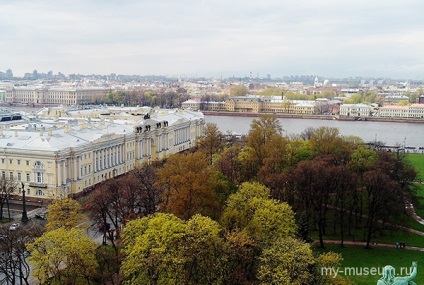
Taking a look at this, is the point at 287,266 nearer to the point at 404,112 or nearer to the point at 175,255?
the point at 175,255

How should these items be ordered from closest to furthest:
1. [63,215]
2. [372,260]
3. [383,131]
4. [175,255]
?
[175,255] → [63,215] → [372,260] → [383,131]

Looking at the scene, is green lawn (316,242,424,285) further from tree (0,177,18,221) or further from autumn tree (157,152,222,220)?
tree (0,177,18,221)

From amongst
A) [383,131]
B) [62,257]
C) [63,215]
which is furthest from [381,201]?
[383,131]

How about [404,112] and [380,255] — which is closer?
[380,255]

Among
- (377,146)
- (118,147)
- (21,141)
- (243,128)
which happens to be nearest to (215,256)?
(21,141)

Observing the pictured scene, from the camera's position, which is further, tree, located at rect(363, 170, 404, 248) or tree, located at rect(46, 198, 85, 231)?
tree, located at rect(363, 170, 404, 248)

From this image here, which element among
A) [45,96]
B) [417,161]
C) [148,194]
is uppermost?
[45,96]

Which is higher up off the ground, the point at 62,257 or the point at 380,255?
the point at 62,257

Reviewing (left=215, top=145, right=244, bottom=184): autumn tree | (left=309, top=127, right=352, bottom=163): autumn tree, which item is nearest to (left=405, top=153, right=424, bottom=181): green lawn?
(left=309, top=127, right=352, bottom=163): autumn tree
